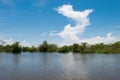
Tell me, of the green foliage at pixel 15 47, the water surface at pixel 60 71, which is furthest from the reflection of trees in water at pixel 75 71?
the green foliage at pixel 15 47

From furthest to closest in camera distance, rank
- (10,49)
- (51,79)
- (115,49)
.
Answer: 1. (10,49)
2. (115,49)
3. (51,79)

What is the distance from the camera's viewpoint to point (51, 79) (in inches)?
1222

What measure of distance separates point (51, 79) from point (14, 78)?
226 inches

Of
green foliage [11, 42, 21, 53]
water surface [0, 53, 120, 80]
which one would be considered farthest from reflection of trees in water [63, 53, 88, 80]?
green foliage [11, 42, 21, 53]

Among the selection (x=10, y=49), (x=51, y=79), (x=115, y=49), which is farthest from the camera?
(x=10, y=49)

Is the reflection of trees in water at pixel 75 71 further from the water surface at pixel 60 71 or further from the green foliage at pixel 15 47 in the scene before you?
the green foliage at pixel 15 47

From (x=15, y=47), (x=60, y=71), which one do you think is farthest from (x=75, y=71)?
(x=15, y=47)

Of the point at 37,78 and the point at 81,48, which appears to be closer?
the point at 37,78

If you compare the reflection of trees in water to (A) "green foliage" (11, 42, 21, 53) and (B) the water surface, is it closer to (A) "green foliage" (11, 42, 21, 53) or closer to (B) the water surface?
(B) the water surface

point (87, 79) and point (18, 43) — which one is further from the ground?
point (18, 43)

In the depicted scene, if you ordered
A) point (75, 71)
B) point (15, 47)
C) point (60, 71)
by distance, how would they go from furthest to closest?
point (15, 47) < point (75, 71) < point (60, 71)

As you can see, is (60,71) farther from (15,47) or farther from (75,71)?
(15,47)

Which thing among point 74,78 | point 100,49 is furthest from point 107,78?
point 100,49

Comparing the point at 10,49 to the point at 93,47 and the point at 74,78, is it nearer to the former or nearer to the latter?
the point at 93,47
